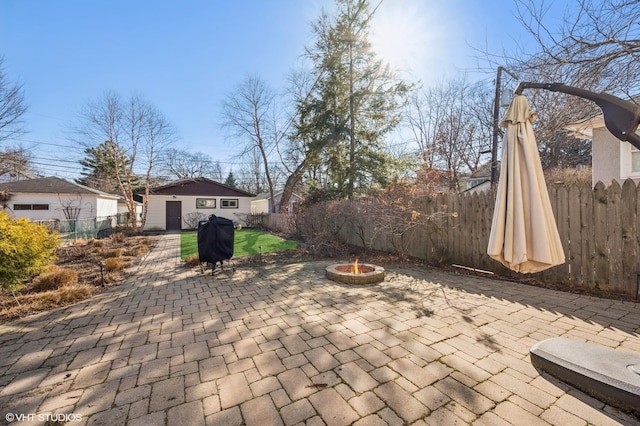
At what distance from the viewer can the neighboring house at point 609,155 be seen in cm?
648

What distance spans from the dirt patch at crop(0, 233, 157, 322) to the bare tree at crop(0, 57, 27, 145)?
836 cm

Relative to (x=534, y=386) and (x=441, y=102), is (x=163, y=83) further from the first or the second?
(x=441, y=102)

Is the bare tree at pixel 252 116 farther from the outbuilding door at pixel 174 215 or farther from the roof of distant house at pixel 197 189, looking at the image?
the outbuilding door at pixel 174 215

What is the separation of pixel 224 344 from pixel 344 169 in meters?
9.30

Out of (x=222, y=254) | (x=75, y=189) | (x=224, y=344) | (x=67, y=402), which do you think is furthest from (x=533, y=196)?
(x=75, y=189)

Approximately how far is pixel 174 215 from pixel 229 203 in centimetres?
402

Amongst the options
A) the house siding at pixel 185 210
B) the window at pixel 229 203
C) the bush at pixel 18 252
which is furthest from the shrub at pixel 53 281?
the window at pixel 229 203

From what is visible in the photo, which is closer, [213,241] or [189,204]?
[213,241]

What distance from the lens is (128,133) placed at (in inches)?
723

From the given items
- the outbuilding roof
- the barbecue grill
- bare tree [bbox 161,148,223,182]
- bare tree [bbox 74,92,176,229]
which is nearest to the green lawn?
the barbecue grill

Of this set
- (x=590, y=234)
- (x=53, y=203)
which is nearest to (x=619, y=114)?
(x=590, y=234)

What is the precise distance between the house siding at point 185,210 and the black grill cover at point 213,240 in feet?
50.4

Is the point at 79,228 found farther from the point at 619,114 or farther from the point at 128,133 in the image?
the point at 619,114

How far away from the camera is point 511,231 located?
2.55 m
